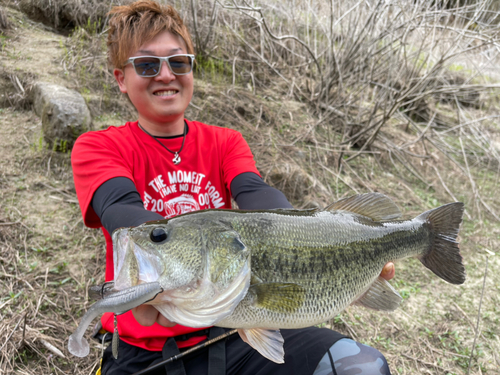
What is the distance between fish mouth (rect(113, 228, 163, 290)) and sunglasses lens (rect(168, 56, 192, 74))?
4.41ft

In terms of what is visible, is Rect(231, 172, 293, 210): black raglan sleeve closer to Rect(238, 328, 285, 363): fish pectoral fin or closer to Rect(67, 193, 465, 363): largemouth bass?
A: Rect(67, 193, 465, 363): largemouth bass

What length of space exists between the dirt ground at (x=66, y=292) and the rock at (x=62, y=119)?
6.0 inches

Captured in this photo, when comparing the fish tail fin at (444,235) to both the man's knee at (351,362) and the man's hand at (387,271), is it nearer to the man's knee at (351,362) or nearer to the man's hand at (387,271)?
the man's hand at (387,271)

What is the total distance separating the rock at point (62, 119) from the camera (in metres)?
3.66

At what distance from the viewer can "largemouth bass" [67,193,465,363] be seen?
1250 millimetres

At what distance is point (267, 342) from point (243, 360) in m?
0.53

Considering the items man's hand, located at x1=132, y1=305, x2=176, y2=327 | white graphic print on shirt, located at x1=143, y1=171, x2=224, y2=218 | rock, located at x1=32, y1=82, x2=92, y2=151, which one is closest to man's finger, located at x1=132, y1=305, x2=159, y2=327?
man's hand, located at x1=132, y1=305, x2=176, y2=327

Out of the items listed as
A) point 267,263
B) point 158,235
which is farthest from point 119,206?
point 267,263

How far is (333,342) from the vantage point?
6.33ft

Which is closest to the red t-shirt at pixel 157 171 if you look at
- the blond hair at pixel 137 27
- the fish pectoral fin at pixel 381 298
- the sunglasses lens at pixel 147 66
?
the sunglasses lens at pixel 147 66

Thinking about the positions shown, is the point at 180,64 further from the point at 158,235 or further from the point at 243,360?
the point at 243,360

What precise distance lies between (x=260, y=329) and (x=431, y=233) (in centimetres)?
118

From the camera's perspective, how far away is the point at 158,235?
1263 mm

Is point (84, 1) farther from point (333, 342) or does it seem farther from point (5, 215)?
point (333, 342)
